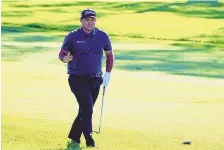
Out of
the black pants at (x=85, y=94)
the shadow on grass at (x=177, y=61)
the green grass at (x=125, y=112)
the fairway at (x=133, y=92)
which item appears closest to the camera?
the black pants at (x=85, y=94)

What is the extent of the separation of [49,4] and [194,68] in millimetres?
38480

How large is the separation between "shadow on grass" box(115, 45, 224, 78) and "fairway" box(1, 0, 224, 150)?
3 centimetres

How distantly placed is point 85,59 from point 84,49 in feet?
0.38

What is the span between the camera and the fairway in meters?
8.26

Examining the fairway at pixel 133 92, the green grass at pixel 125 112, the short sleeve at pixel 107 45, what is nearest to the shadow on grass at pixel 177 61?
the fairway at pixel 133 92

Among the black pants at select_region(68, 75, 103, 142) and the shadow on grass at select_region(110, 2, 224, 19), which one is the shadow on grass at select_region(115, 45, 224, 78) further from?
the shadow on grass at select_region(110, 2, 224, 19)

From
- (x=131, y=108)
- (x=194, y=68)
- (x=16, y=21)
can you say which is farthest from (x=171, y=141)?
(x=16, y=21)

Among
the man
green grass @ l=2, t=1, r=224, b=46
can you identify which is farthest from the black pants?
green grass @ l=2, t=1, r=224, b=46

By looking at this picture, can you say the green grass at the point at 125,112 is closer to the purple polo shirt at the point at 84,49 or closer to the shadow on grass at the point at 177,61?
the purple polo shirt at the point at 84,49

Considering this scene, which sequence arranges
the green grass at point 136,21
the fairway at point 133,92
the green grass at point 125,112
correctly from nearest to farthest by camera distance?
the green grass at point 125,112 → the fairway at point 133,92 → the green grass at point 136,21

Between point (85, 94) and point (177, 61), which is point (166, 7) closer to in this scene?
point (177, 61)

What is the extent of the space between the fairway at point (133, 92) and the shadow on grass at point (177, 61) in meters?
0.03

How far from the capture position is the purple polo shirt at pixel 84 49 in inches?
290

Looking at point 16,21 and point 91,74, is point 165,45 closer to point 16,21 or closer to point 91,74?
point 16,21
